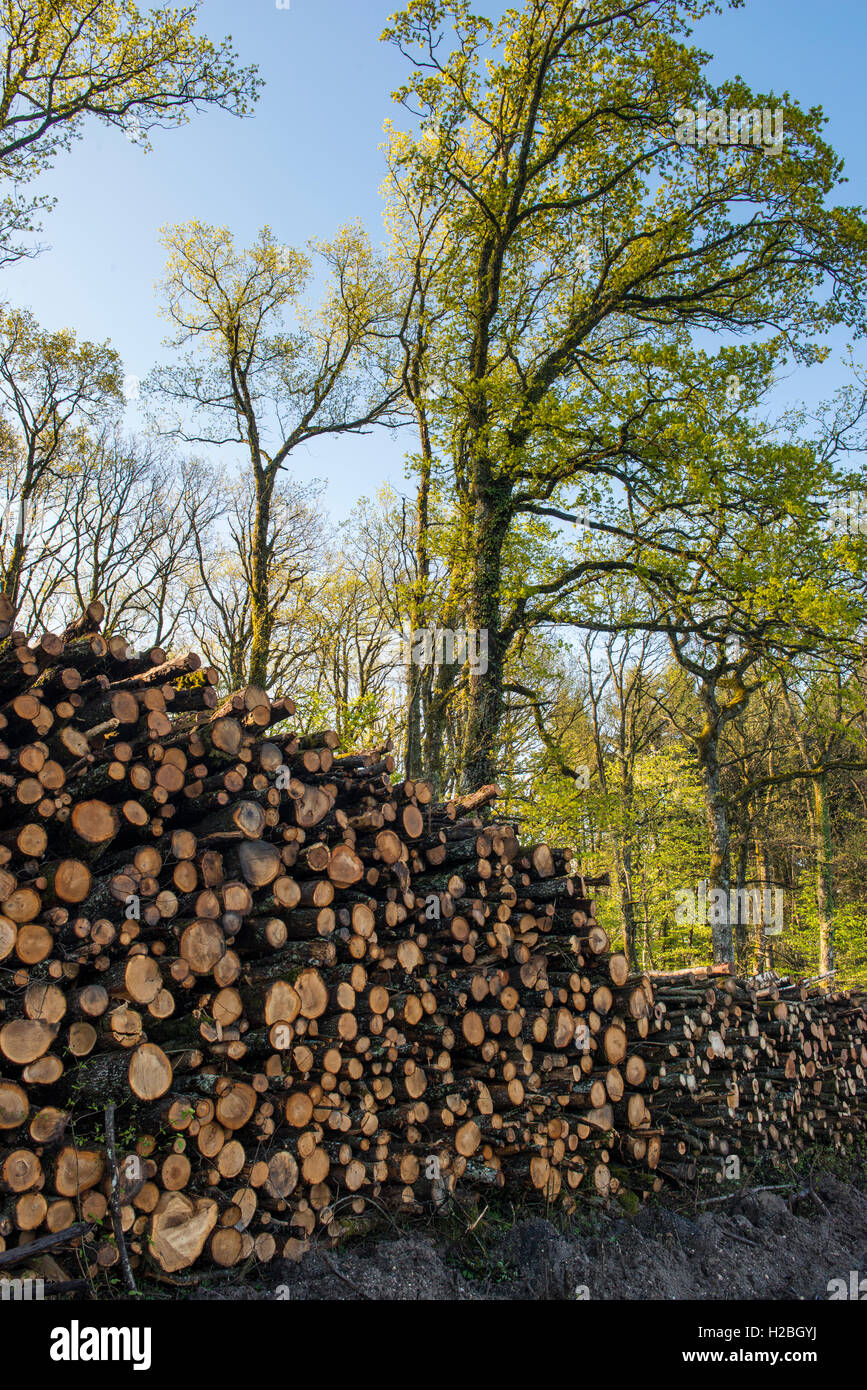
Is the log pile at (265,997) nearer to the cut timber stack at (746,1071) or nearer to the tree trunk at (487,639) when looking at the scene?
the cut timber stack at (746,1071)

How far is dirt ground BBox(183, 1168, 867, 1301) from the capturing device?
4.08 m

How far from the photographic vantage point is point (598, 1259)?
466 centimetres

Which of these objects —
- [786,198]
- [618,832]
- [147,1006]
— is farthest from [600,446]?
[147,1006]

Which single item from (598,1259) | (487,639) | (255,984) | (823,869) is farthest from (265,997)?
(823,869)

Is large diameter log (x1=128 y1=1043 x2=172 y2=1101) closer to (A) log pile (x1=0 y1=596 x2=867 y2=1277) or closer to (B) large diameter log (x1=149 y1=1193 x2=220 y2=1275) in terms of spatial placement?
(A) log pile (x1=0 y1=596 x2=867 y2=1277)

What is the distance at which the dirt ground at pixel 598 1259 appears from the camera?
13.4ft

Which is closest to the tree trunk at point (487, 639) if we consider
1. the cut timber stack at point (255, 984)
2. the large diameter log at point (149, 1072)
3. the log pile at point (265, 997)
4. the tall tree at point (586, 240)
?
the tall tree at point (586, 240)

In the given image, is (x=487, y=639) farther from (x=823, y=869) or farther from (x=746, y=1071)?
(x=823, y=869)

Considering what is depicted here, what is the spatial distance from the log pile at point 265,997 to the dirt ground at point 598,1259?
201 millimetres

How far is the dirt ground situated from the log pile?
0.20 m

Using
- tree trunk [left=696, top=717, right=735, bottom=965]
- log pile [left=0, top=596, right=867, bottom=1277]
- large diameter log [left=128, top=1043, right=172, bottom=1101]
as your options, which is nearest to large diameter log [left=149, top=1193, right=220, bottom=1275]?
log pile [left=0, top=596, right=867, bottom=1277]

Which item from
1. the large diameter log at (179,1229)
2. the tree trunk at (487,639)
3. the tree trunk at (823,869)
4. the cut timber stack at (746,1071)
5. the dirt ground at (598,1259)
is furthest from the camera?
the tree trunk at (823,869)

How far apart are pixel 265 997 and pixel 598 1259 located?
2.39 meters

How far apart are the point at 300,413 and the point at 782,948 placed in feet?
68.5
